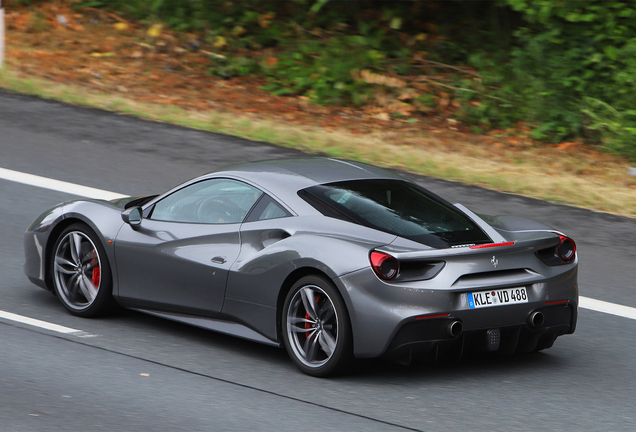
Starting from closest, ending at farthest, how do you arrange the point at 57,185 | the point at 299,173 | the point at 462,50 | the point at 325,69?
the point at 299,173
the point at 57,185
the point at 325,69
the point at 462,50

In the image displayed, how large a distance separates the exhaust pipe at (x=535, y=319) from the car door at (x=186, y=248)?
73.1 inches

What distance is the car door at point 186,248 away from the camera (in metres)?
6.37

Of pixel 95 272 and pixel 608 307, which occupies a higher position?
pixel 95 272

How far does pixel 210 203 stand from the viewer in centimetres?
666

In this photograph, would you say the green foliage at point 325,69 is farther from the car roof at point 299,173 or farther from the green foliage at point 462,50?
the car roof at point 299,173

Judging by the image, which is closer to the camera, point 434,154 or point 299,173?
point 299,173

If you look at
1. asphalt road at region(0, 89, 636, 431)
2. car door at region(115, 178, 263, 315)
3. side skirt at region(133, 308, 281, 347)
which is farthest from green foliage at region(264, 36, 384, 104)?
side skirt at region(133, 308, 281, 347)

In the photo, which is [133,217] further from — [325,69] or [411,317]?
[325,69]

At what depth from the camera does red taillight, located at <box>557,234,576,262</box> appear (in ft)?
20.3

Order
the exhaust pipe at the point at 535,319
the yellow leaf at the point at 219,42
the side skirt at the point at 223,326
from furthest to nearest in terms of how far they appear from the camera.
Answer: the yellow leaf at the point at 219,42, the side skirt at the point at 223,326, the exhaust pipe at the point at 535,319

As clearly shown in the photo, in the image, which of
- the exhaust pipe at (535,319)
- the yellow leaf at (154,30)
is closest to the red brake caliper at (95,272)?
the exhaust pipe at (535,319)

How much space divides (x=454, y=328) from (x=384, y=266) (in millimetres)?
538

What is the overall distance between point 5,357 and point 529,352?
339 cm

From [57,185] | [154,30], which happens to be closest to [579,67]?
[154,30]
